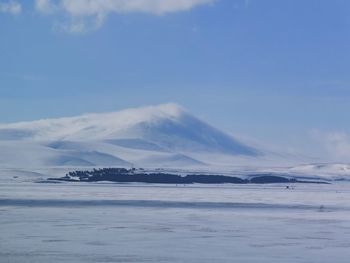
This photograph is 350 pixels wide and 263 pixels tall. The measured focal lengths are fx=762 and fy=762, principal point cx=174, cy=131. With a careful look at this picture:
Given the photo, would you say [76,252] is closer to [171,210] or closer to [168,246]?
[168,246]

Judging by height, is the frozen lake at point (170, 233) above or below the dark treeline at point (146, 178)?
below

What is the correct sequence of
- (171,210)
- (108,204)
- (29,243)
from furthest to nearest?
(108,204), (171,210), (29,243)

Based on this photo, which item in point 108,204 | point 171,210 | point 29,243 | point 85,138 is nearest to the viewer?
point 29,243

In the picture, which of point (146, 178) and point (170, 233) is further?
point (146, 178)

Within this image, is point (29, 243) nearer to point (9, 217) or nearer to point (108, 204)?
point (9, 217)

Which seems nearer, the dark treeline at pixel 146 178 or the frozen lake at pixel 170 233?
the frozen lake at pixel 170 233

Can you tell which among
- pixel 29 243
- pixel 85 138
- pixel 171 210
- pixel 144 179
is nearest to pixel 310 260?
pixel 29 243

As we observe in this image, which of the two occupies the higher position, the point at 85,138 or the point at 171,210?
the point at 85,138

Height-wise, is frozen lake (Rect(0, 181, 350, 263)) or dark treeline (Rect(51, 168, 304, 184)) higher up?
dark treeline (Rect(51, 168, 304, 184))

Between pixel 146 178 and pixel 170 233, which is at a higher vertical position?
pixel 146 178

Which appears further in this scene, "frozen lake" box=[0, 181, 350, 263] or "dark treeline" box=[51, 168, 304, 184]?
"dark treeline" box=[51, 168, 304, 184]

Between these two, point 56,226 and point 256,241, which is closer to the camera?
point 256,241
